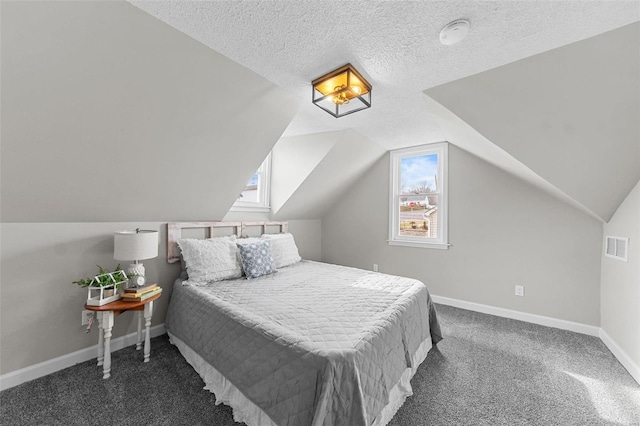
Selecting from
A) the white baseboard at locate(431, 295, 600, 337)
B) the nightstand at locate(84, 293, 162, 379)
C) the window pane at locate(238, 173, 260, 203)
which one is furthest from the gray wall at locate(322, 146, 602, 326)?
the nightstand at locate(84, 293, 162, 379)

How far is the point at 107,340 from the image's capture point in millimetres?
1858

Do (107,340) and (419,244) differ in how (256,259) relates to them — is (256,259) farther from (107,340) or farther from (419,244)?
(419,244)

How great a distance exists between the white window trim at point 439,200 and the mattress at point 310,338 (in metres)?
1.46

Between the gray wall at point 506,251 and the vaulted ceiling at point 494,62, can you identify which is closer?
the vaulted ceiling at point 494,62

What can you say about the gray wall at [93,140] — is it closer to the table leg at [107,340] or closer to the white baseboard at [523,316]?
the table leg at [107,340]

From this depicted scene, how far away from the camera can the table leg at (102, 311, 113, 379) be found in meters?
1.86

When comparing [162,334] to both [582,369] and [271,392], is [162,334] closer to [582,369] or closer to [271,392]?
[271,392]

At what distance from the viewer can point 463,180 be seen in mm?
3424

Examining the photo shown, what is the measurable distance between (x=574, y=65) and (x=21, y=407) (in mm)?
4111

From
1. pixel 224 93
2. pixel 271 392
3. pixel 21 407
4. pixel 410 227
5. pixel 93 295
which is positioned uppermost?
pixel 224 93

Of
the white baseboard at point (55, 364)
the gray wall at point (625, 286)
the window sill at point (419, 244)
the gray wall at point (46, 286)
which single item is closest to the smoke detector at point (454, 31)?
the gray wall at point (625, 286)

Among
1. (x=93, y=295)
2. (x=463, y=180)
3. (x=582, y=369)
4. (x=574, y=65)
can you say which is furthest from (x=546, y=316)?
(x=93, y=295)

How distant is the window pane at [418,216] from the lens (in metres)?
3.75

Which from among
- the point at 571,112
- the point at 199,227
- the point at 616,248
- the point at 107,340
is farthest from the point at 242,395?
the point at 616,248
